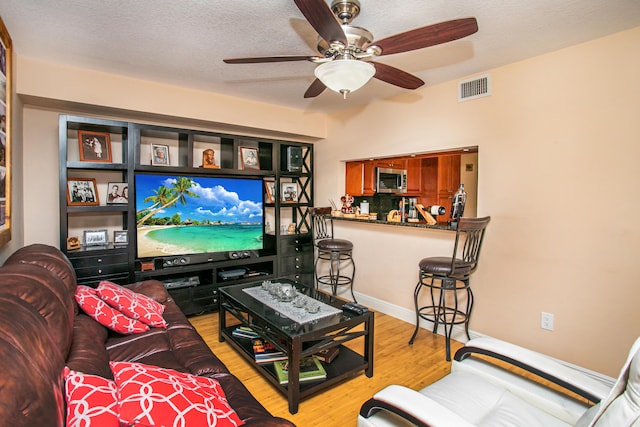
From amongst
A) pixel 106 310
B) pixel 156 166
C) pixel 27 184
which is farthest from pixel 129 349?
pixel 27 184

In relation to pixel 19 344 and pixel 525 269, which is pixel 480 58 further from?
pixel 19 344

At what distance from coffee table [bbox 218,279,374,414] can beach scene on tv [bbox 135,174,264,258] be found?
1153 millimetres

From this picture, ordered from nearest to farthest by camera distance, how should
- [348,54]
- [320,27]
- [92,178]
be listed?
[320,27] → [348,54] → [92,178]

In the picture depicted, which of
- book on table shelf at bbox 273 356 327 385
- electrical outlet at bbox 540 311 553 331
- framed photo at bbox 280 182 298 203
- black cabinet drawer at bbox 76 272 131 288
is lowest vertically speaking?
book on table shelf at bbox 273 356 327 385

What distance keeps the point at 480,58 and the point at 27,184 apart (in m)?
4.12

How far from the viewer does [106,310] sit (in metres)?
2.00

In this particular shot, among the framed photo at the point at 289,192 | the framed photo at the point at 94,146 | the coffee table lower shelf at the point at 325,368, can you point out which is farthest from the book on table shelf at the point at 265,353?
the framed photo at the point at 94,146

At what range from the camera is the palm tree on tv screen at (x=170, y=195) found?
3.40 m

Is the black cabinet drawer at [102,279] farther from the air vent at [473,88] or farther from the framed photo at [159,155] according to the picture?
the air vent at [473,88]

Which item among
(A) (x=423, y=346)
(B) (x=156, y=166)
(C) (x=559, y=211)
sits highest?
(B) (x=156, y=166)

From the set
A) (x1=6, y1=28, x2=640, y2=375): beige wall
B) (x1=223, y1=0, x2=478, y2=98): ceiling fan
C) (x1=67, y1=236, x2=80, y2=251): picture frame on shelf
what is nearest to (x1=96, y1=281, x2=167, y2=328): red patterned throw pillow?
(x1=67, y1=236, x2=80, y2=251): picture frame on shelf

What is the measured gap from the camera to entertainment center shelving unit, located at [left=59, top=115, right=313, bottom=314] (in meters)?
2.96

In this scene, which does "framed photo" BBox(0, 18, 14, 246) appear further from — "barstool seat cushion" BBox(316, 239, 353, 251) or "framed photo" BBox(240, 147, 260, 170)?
"barstool seat cushion" BBox(316, 239, 353, 251)

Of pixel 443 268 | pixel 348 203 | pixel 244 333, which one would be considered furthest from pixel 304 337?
pixel 348 203
